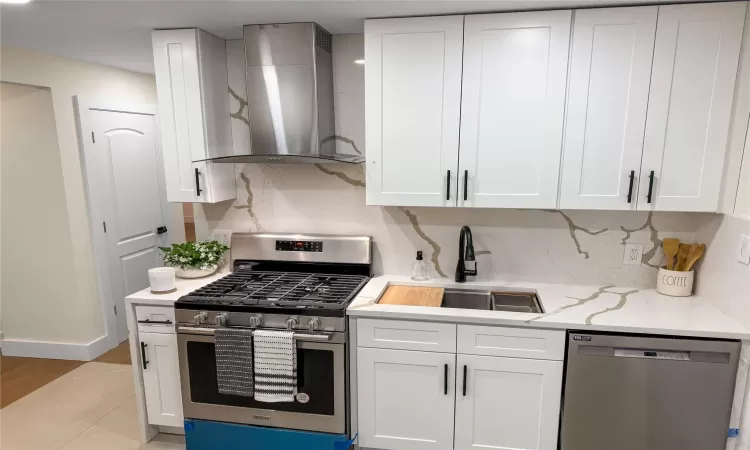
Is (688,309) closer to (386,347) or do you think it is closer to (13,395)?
(386,347)

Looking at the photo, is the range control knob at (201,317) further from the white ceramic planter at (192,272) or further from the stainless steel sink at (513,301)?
the stainless steel sink at (513,301)

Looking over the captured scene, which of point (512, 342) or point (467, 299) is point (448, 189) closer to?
point (467, 299)

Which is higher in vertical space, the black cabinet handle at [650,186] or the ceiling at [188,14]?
the ceiling at [188,14]

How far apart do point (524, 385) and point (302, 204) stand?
1.60 meters

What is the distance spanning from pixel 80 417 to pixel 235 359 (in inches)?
56.0

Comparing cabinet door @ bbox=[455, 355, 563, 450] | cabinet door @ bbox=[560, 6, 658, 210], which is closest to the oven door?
cabinet door @ bbox=[455, 355, 563, 450]

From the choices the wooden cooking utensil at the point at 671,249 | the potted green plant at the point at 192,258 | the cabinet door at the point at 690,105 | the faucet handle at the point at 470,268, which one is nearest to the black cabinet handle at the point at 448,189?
the faucet handle at the point at 470,268

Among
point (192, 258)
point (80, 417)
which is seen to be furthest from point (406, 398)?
point (80, 417)

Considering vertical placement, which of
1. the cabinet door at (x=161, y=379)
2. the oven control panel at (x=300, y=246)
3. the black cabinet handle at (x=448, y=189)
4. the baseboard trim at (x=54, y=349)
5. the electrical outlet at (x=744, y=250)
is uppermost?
the black cabinet handle at (x=448, y=189)

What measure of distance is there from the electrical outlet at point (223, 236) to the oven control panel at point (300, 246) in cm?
37

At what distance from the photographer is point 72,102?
3303mm

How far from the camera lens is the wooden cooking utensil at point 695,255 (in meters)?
2.22

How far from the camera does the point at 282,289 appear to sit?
2361 mm

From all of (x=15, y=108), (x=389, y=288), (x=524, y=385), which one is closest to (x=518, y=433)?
(x=524, y=385)
